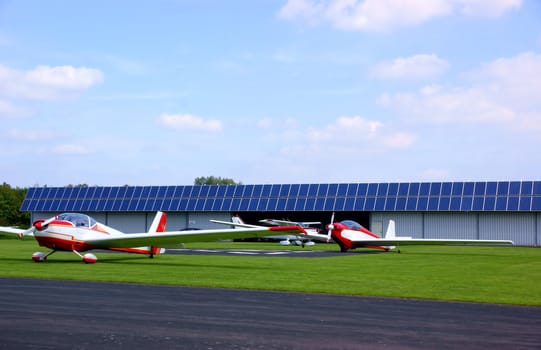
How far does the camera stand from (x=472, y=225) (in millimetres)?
60312

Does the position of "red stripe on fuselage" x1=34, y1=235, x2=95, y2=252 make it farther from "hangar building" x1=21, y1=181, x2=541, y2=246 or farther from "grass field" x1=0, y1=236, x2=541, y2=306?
"hangar building" x1=21, y1=181, x2=541, y2=246

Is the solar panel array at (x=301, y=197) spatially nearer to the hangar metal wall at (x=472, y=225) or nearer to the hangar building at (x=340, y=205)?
the hangar building at (x=340, y=205)

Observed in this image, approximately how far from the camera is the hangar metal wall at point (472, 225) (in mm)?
58812

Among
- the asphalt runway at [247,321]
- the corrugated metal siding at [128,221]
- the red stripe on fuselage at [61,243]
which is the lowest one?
the asphalt runway at [247,321]

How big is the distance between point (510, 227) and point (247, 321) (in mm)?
54344

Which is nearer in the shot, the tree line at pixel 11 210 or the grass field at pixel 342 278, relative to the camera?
the grass field at pixel 342 278

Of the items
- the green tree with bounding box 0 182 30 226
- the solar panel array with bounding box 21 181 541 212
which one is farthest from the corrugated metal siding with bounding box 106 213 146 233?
the green tree with bounding box 0 182 30 226

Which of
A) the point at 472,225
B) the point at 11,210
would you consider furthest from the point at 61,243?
the point at 11,210

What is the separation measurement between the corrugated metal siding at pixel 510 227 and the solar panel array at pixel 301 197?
1.11 m

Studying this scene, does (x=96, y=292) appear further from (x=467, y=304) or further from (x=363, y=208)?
(x=363, y=208)

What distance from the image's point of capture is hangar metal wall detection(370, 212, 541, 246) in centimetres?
5881

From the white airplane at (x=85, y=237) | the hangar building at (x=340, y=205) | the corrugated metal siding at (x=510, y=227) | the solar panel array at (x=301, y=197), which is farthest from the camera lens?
the solar panel array at (x=301, y=197)

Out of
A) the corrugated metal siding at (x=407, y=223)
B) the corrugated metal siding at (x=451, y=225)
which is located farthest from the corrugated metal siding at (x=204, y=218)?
the corrugated metal siding at (x=451, y=225)

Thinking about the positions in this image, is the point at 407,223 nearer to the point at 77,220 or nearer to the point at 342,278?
the point at 77,220
